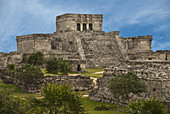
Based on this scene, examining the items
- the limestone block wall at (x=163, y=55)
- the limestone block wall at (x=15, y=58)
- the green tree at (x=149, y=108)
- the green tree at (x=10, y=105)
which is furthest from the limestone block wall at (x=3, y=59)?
the green tree at (x=149, y=108)

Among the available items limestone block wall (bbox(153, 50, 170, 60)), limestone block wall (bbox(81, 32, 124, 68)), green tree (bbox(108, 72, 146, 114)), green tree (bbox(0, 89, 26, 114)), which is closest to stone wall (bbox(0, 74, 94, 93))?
green tree (bbox(108, 72, 146, 114))

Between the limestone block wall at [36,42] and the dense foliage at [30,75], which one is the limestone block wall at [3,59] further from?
the dense foliage at [30,75]

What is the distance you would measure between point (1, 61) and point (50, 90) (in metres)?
24.6

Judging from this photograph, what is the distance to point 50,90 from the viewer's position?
909 centimetres

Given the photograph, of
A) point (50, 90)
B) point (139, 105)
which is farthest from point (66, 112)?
point (139, 105)

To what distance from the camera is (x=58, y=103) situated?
8688mm

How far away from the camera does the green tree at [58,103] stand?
862 centimetres

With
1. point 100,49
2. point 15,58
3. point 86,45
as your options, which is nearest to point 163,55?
point 100,49

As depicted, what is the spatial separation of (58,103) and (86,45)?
28.3 meters

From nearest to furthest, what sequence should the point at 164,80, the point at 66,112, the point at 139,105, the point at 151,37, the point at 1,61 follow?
the point at 66,112, the point at 139,105, the point at 164,80, the point at 1,61, the point at 151,37

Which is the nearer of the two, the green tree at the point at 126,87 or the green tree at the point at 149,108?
the green tree at the point at 149,108

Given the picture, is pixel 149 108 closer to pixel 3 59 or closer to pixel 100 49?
pixel 3 59

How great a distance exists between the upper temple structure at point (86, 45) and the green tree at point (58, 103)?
883 inches

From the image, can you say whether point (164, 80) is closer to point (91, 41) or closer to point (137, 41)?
point (91, 41)
